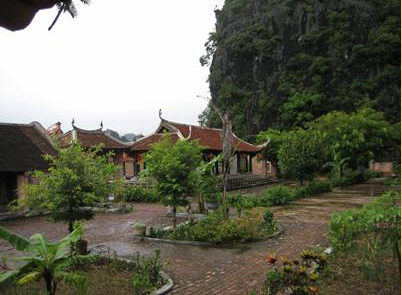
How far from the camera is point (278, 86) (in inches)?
2207

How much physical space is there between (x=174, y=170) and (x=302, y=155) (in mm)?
13912

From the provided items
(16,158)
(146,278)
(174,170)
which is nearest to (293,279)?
(146,278)

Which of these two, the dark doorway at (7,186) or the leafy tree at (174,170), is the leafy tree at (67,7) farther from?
the dark doorway at (7,186)

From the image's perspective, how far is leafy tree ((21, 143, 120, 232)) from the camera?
10430 millimetres

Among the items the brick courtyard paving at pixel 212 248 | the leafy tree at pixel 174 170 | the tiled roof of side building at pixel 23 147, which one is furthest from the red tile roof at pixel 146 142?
the leafy tree at pixel 174 170

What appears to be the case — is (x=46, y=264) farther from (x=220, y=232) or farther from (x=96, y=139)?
(x=96, y=139)

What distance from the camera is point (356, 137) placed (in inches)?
1161

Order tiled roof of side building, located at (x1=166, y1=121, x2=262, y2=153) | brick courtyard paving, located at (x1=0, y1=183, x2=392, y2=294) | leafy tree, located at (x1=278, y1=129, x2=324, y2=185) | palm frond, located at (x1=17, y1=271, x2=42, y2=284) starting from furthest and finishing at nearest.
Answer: tiled roof of side building, located at (x1=166, y1=121, x2=262, y2=153) < leafy tree, located at (x1=278, y1=129, x2=324, y2=185) < brick courtyard paving, located at (x1=0, y1=183, x2=392, y2=294) < palm frond, located at (x1=17, y1=271, x2=42, y2=284)

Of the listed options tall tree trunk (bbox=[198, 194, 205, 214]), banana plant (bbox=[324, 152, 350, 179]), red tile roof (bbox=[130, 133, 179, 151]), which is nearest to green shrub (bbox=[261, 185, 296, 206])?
tall tree trunk (bbox=[198, 194, 205, 214])

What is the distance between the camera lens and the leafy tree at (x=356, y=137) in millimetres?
29578

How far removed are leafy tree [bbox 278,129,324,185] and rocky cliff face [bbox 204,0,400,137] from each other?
22918mm

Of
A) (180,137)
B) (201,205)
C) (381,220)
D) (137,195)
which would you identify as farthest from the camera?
(180,137)

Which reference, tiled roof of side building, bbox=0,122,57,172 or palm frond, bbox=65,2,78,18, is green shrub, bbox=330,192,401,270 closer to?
palm frond, bbox=65,2,78,18

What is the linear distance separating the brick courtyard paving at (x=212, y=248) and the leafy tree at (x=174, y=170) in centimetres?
202
